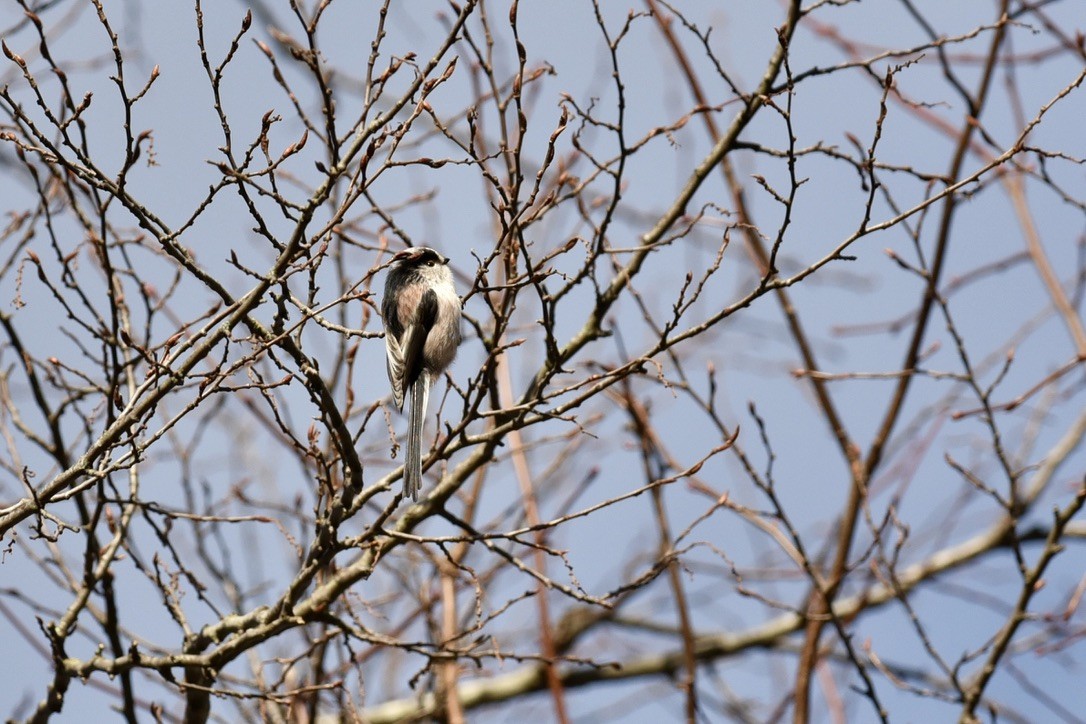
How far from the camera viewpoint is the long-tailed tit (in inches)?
159

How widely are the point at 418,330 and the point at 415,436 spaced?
714mm

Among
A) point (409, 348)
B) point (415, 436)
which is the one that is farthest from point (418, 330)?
point (415, 436)

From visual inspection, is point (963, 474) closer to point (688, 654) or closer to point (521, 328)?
point (688, 654)

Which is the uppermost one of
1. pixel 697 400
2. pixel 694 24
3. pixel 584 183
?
pixel 694 24

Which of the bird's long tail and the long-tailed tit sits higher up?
the long-tailed tit

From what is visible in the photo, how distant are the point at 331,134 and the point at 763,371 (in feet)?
12.0

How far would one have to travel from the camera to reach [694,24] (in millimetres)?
3832

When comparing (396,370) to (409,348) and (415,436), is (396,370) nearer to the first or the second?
(409,348)

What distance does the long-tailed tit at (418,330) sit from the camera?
159 inches

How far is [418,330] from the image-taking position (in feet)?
13.5

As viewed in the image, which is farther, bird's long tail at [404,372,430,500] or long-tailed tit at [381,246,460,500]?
long-tailed tit at [381,246,460,500]

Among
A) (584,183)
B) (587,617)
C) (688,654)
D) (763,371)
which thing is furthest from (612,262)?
(587,617)

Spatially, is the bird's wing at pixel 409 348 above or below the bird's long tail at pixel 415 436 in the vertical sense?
above

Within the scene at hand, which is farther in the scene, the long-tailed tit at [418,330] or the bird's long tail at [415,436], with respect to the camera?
the long-tailed tit at [418,330]
